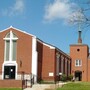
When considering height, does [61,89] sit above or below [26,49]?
below

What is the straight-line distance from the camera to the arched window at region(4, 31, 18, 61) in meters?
53.2

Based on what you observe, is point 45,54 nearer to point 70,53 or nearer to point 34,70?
point 34,70

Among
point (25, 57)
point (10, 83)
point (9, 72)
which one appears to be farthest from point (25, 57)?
point (10, 83)

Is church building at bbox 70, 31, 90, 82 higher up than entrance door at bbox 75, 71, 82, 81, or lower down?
higher up

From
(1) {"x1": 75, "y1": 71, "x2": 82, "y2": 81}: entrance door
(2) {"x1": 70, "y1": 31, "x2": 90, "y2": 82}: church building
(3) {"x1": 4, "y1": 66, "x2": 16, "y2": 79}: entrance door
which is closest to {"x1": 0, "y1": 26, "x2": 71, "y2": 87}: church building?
(3) {"x1": 4, "y1": 66, "x2": 16, "y2": 79}: entrance door

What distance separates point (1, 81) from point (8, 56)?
960 centimetres

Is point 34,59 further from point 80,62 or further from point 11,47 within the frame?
point 80,62

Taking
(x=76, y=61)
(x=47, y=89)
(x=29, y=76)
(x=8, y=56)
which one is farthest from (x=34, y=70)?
(x=76, y=61)

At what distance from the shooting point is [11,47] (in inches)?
2098

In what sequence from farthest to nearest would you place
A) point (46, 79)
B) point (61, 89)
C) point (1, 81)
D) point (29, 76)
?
point (46, 79)
point (29, 76)
point (1, 81)
point (61, 89)

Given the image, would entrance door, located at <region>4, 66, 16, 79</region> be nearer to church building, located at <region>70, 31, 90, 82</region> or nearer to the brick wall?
the brick wall

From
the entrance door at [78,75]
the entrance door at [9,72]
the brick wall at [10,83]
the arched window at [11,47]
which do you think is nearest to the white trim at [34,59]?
the arched window at [11,47]

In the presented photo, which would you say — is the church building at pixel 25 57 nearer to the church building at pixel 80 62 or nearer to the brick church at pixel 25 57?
the brick church at pixel 25 57

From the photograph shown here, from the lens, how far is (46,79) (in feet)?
180
